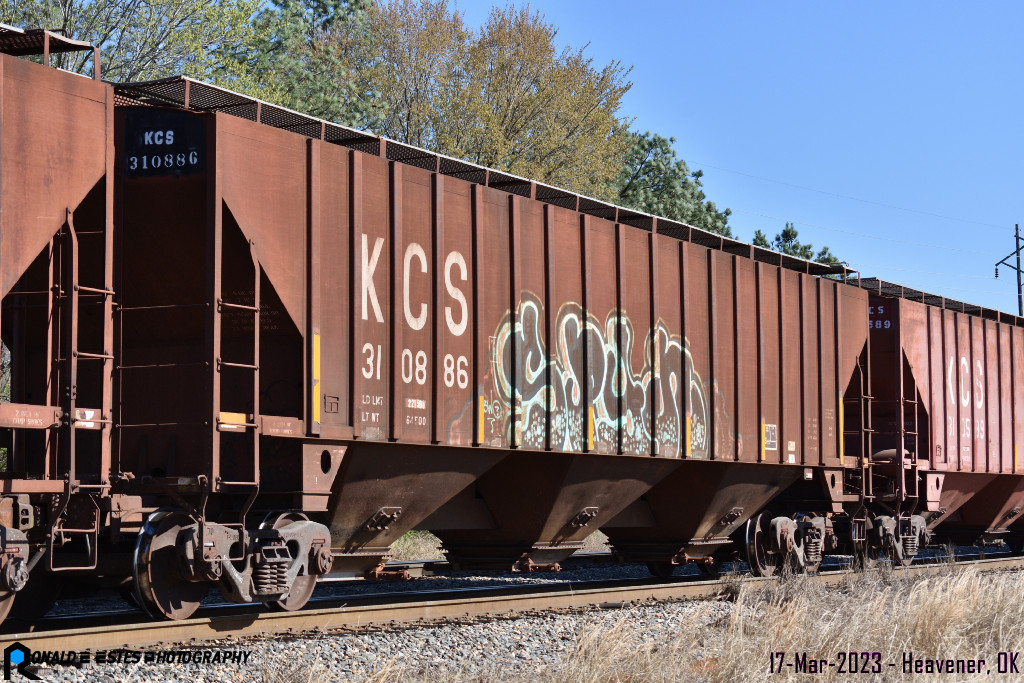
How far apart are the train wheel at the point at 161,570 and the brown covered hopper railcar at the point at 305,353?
24 mm

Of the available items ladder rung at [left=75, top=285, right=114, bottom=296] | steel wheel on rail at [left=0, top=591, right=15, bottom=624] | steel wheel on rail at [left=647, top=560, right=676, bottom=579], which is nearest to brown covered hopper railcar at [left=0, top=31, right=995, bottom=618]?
ladder rung at [left=75, top=285, right=114, bottom=296]

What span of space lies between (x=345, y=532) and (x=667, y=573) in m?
6.93

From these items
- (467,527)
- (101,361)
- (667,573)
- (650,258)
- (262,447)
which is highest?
(650,258)

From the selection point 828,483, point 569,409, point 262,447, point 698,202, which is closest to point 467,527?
point 569,409

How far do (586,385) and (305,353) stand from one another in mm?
4045

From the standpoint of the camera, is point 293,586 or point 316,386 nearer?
point 316,386

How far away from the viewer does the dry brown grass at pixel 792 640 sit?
27.0 ft

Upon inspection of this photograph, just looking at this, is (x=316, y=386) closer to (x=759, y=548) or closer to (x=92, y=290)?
(x=92, y=290)

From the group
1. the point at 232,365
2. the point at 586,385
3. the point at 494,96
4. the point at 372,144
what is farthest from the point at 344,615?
the point at 494,96

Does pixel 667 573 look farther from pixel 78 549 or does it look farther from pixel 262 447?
pixel 78 549

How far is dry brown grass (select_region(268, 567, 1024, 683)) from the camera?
824cm

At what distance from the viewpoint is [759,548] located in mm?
16688

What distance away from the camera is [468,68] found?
1427 inches

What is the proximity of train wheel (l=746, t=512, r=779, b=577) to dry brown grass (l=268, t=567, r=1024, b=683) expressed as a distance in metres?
2.99
